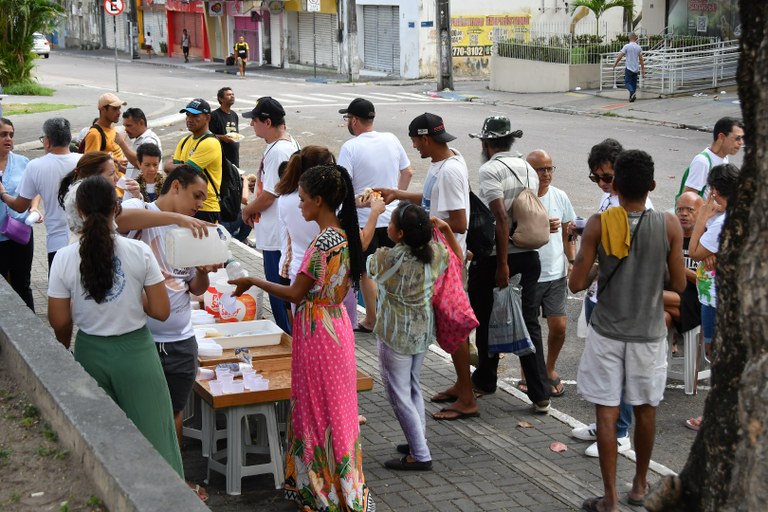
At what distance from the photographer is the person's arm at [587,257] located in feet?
19.2

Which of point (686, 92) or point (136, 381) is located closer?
point (136, 381)

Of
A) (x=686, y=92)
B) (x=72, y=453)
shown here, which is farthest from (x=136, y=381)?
(x=686, y=92)

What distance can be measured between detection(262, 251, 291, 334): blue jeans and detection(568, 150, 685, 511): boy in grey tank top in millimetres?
2890

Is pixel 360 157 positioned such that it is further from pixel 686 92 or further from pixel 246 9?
pixel 246 9

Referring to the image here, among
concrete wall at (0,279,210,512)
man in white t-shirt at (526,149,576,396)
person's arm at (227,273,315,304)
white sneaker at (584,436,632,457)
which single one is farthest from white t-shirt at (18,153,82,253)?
white sneaker at (584,436,632,457)

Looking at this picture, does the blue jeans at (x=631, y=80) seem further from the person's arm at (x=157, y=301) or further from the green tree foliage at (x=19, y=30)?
the person's arm at (x=157, y=301)

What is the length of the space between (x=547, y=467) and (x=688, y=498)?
307cm

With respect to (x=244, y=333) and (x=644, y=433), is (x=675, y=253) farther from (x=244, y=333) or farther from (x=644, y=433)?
(x=244, y=333)

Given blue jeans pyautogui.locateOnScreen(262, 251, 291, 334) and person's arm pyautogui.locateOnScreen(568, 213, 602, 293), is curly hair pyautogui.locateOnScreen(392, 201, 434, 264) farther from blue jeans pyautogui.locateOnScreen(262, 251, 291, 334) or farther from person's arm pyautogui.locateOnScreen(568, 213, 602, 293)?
blue jeans pyautogui.locateOnScreen(262, 251, 291, 334)

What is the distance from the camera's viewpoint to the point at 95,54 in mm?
64500

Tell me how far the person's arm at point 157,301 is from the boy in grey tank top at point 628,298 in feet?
7.43

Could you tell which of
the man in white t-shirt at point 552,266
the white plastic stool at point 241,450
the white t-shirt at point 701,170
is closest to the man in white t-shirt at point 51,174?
the white plastic stool at point 241,450

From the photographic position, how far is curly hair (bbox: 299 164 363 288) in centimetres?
578

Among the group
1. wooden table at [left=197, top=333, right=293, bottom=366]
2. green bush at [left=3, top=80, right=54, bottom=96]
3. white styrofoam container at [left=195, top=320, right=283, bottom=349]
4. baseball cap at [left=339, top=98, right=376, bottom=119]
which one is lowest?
wooden table at [left=197, top=333, right=293, bottom=366]
